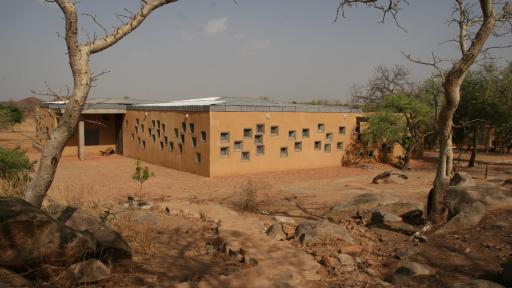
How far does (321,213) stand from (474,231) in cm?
411

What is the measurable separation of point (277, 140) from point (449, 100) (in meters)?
11.8

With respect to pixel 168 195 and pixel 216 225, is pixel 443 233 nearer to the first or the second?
pixel 216 225

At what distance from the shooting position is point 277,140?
17609mm

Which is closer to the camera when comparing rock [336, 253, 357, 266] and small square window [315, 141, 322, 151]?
rock [336, 253, 357, 266]

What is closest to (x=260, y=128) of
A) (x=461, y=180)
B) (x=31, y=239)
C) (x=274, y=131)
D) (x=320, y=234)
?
(x=274, y=131)

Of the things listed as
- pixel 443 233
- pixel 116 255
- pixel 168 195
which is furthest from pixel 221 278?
pixel 168 195

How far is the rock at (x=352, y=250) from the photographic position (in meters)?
5.73

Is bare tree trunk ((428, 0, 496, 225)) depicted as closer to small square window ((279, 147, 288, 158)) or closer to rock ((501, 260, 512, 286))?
rock ((501, 260, 512, 286))

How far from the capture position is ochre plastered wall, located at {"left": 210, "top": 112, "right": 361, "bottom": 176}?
52.4ft

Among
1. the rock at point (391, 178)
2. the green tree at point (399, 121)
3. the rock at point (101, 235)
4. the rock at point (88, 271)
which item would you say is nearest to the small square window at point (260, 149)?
the rock at point (391, 178)

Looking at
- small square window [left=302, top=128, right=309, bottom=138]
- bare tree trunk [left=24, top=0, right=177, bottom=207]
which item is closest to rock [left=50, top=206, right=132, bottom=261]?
bare tree trunk [left=24, top=0, right=177, bottom=207]

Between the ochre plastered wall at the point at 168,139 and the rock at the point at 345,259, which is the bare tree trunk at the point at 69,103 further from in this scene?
the ochre plastered wall at the point at 168,139

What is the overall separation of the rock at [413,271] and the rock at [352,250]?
1032 mm

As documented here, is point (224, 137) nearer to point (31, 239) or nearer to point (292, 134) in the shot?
point (292, 134)
